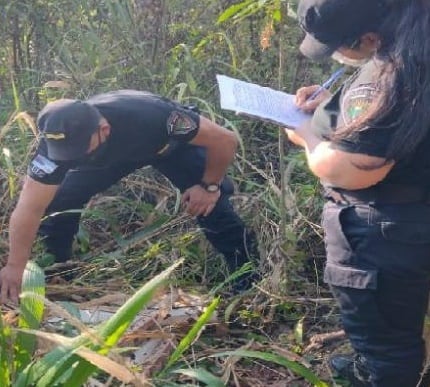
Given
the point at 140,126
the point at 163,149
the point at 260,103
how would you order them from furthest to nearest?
the point at 163,149
the point at 140,126
the point at 260,103

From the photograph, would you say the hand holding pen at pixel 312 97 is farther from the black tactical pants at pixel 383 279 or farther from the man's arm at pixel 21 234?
the man's arm at pixel 21 234

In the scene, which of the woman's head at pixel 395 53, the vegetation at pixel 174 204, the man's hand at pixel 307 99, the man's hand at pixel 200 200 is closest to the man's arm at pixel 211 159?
the man's hand at pixel 200 200

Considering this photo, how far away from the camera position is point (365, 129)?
1791mm

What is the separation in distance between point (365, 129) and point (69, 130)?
1.24 m

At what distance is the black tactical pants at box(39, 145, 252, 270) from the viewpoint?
125 inches

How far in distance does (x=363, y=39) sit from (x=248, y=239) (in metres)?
1.57

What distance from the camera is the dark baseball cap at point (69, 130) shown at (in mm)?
2732

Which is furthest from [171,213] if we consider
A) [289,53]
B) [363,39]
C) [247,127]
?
[363,39]

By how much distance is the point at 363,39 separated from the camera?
1840 millimetres

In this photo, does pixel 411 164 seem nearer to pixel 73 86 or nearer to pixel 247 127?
pixel 247 127

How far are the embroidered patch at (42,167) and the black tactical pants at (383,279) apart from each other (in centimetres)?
106

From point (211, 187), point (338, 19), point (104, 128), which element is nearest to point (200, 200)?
point (211, 187)

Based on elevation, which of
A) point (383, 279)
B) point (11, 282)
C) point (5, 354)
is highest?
point (383, 279)

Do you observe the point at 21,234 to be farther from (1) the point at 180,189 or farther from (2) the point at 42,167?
(1) the point at 180,189
